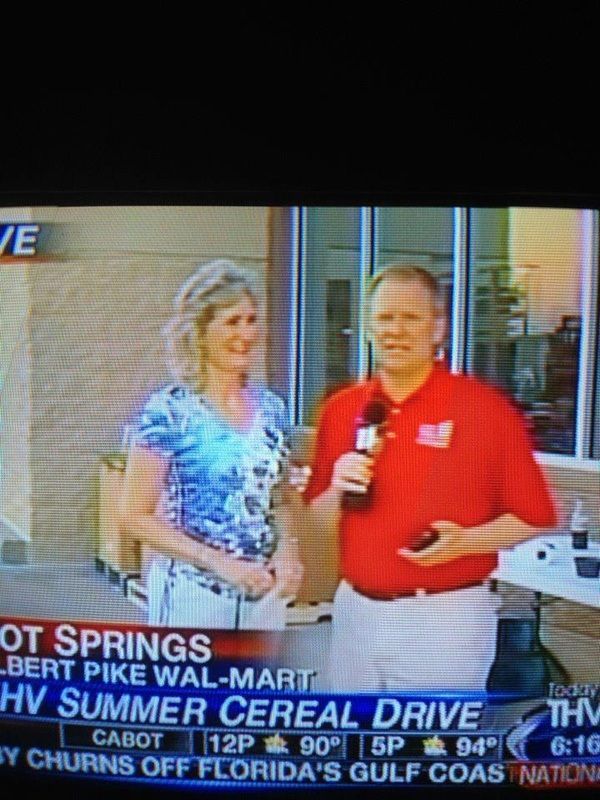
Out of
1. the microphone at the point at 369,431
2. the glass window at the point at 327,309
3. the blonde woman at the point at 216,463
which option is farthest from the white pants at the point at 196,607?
the glass window at the point at 327,309

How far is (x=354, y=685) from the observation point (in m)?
1.62

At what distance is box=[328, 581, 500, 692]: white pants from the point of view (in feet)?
5.25

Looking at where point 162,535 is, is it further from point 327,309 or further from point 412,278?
point 412,278

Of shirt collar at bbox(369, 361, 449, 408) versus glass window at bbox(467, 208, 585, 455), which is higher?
glass window at bbox(467, 208, 585, 455)

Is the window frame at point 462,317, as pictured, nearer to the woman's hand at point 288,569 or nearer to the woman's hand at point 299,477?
the woman's hand at point 299,477

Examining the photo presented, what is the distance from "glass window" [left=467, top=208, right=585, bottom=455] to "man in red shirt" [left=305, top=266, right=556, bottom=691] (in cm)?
4

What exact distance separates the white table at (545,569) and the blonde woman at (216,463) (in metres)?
0.34

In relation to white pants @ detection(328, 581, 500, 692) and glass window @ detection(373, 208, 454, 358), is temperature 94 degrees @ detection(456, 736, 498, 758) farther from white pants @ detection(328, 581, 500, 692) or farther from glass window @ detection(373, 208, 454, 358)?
glass window @ detection(373, 208, 454, 358)

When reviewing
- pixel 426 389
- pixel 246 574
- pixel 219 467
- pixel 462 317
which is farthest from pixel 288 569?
pixel 462 317

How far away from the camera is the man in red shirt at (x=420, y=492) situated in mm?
1585

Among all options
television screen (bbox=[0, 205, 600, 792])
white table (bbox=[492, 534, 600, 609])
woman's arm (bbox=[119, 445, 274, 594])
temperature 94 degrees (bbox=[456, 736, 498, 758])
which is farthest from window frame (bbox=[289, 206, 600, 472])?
temperature 94 degrees (bbox=[456, 736, 498, 758])

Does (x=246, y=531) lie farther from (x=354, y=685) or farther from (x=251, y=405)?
(x=354, y=685)

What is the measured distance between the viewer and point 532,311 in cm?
158
